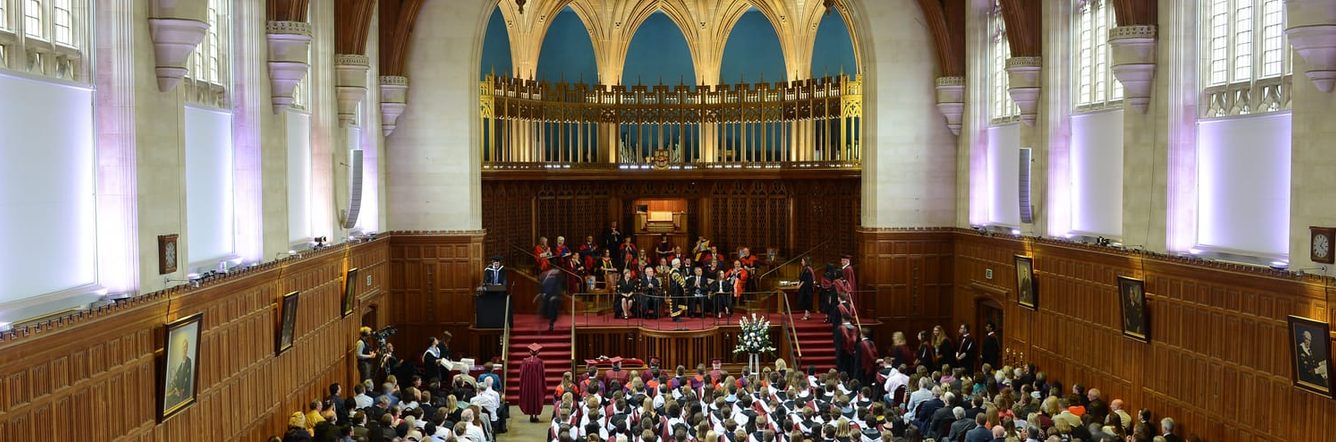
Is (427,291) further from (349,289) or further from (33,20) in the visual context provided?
(33,20)

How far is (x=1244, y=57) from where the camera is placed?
1455 centimetres

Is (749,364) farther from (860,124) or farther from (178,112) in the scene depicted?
(178,112)

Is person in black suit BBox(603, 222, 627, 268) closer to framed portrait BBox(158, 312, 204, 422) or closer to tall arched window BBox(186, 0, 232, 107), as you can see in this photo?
tall arched window BBox(186, 0, 232, 107)

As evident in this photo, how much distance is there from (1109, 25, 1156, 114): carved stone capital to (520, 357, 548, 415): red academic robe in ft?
36.4

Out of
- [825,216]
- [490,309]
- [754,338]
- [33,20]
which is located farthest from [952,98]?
[33,20]

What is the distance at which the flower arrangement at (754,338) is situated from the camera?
2256 cm

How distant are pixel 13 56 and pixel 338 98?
1021 centimetres

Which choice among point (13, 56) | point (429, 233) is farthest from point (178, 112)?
point (429, 233)

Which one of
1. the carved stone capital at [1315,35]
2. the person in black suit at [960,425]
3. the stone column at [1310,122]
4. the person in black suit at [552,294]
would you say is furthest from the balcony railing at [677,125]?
the carved stone capital at [1315,35]

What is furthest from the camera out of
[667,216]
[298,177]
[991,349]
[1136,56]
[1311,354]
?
[667,216]

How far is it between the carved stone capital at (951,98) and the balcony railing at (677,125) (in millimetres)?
2798

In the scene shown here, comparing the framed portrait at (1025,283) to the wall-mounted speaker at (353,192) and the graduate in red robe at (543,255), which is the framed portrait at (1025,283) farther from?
the wall-mounted speaker at (353,192)

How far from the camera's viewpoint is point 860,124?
26.9 meters

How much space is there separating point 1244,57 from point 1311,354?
427 centimetres
